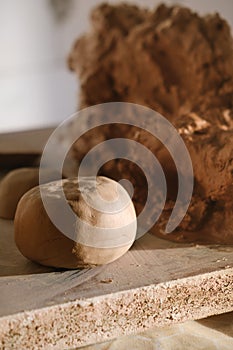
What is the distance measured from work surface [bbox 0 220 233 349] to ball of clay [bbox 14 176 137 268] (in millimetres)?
23

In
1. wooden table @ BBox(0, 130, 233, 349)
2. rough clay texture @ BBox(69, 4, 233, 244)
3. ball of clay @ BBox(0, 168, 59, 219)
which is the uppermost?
rough clay texture @ BBox(69, 4, 233, 244)

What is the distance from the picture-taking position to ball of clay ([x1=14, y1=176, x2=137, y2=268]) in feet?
2.90

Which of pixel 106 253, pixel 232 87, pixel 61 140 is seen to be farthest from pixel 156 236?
pixel 61 140

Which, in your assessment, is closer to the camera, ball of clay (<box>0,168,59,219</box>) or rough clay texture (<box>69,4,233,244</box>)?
rough clay texture (<box>69,4,233,244</box>)

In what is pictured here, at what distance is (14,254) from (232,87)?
0.67 meters

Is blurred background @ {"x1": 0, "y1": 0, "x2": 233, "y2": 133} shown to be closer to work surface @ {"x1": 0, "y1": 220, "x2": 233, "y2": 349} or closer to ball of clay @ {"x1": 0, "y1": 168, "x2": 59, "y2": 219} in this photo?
ball of clay @ {"x1": 0, "y1": 168, "x2": 59, "y2": 219}

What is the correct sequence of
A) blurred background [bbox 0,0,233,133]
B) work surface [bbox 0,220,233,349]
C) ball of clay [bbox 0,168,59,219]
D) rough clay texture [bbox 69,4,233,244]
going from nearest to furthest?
work surface [bbox 0,220,233,349]
rough clay texture [bbox 69,4,233,244]
ball of clay [bbox 0,168,59,219]
blurred background [bbox 0,0,233,133]

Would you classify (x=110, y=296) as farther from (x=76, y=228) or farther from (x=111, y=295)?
(x=76, y=228)

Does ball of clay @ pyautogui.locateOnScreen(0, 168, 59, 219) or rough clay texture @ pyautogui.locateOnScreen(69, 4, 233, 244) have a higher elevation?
rough clay texture @ pyautogui.locateOnScreen(69, 4, 233, 244)

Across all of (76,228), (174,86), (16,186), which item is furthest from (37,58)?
(76,228)

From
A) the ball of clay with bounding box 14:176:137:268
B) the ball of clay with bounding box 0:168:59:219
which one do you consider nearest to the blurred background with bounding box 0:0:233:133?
the ball of clay with bounding box 0:168:59:219

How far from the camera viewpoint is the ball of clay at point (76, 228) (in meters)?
0.89

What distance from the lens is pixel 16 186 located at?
1.16 metres

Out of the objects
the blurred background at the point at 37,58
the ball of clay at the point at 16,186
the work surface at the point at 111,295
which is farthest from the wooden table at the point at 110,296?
the blurred background at the point at 37,58
